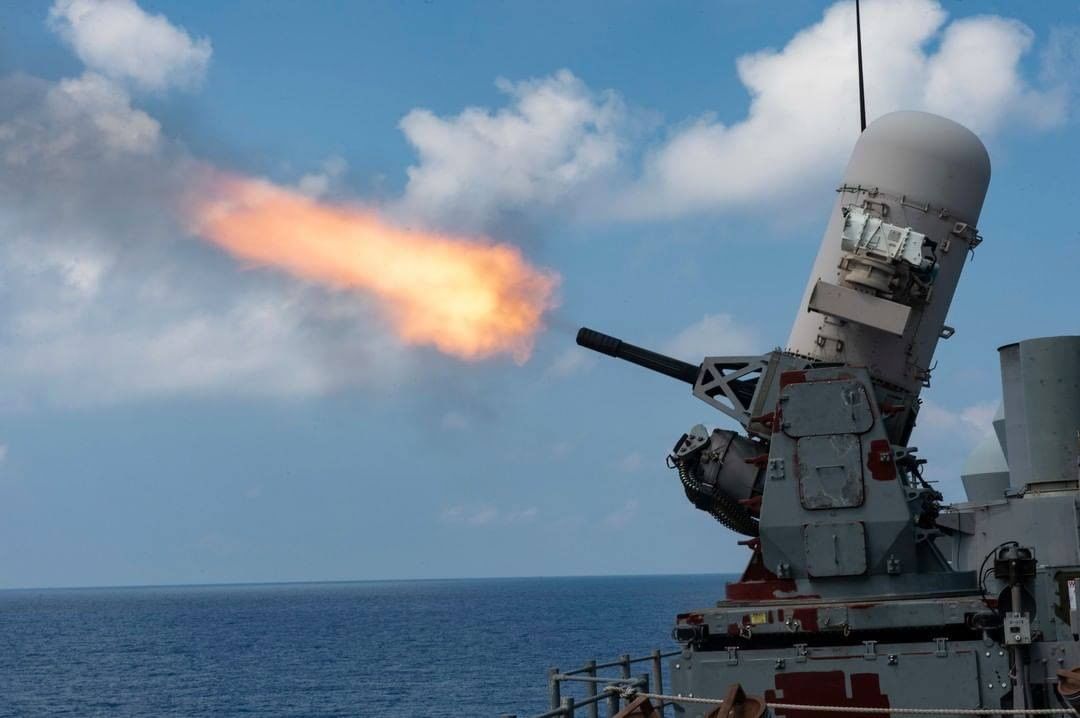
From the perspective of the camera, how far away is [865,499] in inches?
457

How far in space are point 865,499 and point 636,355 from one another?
3978 millimetres

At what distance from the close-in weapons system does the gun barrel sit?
0.08 feet

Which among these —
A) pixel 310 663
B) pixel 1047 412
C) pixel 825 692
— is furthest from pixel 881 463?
pixel 310 663

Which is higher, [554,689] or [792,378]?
[792,378]

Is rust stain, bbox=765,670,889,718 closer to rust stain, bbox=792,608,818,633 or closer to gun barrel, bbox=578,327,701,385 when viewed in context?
rust stain, bbox=792,608,818,633

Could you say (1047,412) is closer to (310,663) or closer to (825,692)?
(825,692)

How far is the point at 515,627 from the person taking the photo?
363 feet

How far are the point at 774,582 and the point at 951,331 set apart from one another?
12.7ft

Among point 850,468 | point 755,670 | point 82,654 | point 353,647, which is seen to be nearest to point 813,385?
point 850,468

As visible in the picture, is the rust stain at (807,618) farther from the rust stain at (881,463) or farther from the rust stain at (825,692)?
the rust stain at (881,463)

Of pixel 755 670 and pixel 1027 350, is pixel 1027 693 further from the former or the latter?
pixel 1027 350

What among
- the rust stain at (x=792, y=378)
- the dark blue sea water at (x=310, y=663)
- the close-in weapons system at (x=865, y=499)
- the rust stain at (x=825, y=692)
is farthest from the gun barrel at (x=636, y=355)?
the dark blue sea water at (x=310, y=663)

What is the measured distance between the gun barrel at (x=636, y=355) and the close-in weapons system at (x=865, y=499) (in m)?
0.02

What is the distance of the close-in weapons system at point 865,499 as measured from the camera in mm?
10906
